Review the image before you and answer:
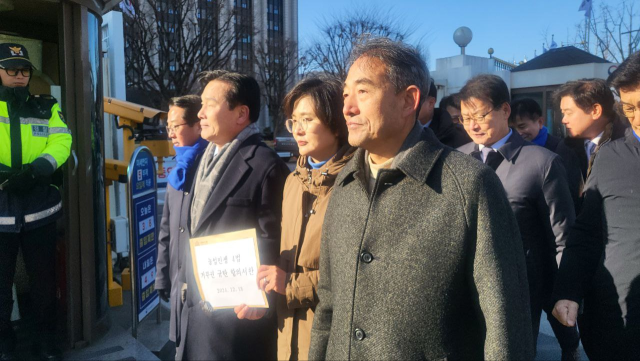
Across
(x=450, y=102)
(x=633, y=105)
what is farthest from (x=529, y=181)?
(x=450, y=102)

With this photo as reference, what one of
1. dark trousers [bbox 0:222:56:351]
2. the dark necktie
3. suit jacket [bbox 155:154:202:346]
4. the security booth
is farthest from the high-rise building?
the dark necktie

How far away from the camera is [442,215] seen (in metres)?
1.48

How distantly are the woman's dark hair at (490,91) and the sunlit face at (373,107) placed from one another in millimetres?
1461

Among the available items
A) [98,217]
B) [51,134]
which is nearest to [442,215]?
[51,134]

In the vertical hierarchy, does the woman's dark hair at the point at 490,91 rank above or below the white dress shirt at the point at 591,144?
above

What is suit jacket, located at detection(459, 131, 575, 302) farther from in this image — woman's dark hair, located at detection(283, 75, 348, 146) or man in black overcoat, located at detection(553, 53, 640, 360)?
woman's dark hair, located at detection(283, 75, 348, 146)

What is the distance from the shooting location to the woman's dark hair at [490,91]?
2949 millimetres

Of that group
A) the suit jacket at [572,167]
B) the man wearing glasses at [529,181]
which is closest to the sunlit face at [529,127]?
the suit jacket at [572,167]

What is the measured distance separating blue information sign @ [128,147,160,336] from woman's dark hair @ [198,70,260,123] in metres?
1.52

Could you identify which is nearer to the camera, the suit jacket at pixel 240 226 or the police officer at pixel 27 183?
the suit jacket at pixel 240 226

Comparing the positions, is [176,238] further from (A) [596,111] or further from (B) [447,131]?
(A) [596,111]

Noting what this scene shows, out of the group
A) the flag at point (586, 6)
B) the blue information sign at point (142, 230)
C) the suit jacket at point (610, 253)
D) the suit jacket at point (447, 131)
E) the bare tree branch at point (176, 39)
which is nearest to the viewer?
the suit jacket at point (610, 253)

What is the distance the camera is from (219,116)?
8.96 ft

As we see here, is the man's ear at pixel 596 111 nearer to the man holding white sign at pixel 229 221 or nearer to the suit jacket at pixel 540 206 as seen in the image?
the suit jacket at pixel 540 206
